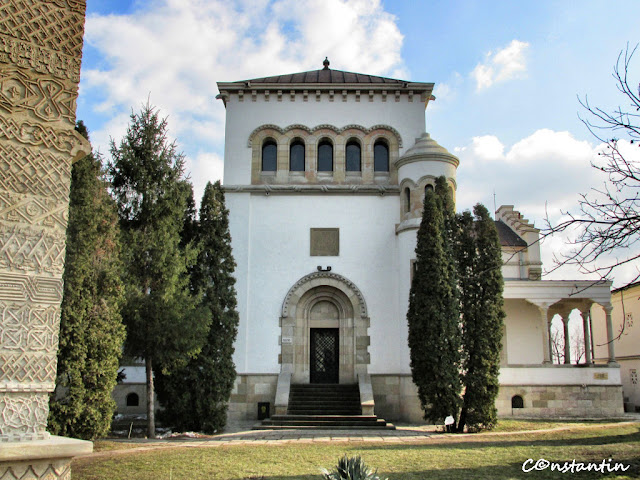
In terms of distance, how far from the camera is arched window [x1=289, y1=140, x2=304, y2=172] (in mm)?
21000

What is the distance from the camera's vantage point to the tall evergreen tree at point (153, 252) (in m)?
14.2

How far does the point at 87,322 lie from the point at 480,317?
10666 mm

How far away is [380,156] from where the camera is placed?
69.4ft

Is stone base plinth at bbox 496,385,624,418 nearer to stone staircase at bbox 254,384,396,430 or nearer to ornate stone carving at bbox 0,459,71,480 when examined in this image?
stone staircase at bbox 254,384,396,430

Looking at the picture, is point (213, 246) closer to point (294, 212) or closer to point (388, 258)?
point (294, 212)

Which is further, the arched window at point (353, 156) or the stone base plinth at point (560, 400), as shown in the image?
the arched window at point (353, 156)

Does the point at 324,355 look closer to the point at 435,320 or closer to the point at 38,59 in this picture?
the point at 435,320

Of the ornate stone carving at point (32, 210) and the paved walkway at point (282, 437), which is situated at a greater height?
the ornate stone carving at point (32, 210)

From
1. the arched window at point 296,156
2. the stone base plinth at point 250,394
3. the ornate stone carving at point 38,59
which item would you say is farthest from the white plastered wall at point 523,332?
the ornate stone carving at point 38,59

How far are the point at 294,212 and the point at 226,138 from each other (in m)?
3.80

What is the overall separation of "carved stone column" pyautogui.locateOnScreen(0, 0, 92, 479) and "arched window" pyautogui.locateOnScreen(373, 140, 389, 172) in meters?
16.6

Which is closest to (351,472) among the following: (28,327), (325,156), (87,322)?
(28,327)

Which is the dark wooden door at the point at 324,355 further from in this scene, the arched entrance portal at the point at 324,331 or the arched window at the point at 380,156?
the arched window at the point at 380,156

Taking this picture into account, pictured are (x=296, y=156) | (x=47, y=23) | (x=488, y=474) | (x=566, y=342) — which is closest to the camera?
(x=47, y=23)
